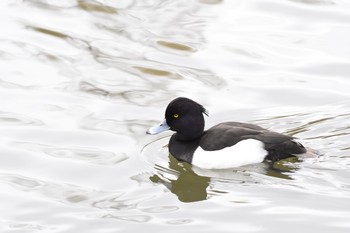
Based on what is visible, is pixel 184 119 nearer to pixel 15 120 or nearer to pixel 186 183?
pixel 186 183

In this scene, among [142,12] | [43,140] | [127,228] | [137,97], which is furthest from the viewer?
[142,12]

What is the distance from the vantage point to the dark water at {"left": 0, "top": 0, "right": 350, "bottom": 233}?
8.79m

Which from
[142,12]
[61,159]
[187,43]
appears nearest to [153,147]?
[61,159]

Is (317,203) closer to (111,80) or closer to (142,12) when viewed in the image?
(111,80)

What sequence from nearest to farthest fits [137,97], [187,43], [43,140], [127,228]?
1. [127,228]
2. [43,140]
3. [137,97]
4. [187,43]

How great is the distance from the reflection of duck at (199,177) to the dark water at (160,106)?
0.06 feet

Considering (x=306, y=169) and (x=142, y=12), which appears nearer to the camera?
(x=306, y=169)

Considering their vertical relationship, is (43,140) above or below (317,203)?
below

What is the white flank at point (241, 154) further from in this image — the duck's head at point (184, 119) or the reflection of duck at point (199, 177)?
the duck's head at point (184, 119)

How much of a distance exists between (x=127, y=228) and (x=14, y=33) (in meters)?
5.97

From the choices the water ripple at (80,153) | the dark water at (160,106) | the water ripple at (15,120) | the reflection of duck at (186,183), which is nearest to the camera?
the dark water at (160,106)

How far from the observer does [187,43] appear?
1362 cm

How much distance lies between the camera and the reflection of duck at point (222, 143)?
32.6 feet

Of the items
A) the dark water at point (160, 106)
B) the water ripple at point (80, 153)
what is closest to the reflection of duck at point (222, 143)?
the dark water at point (160, 106)
